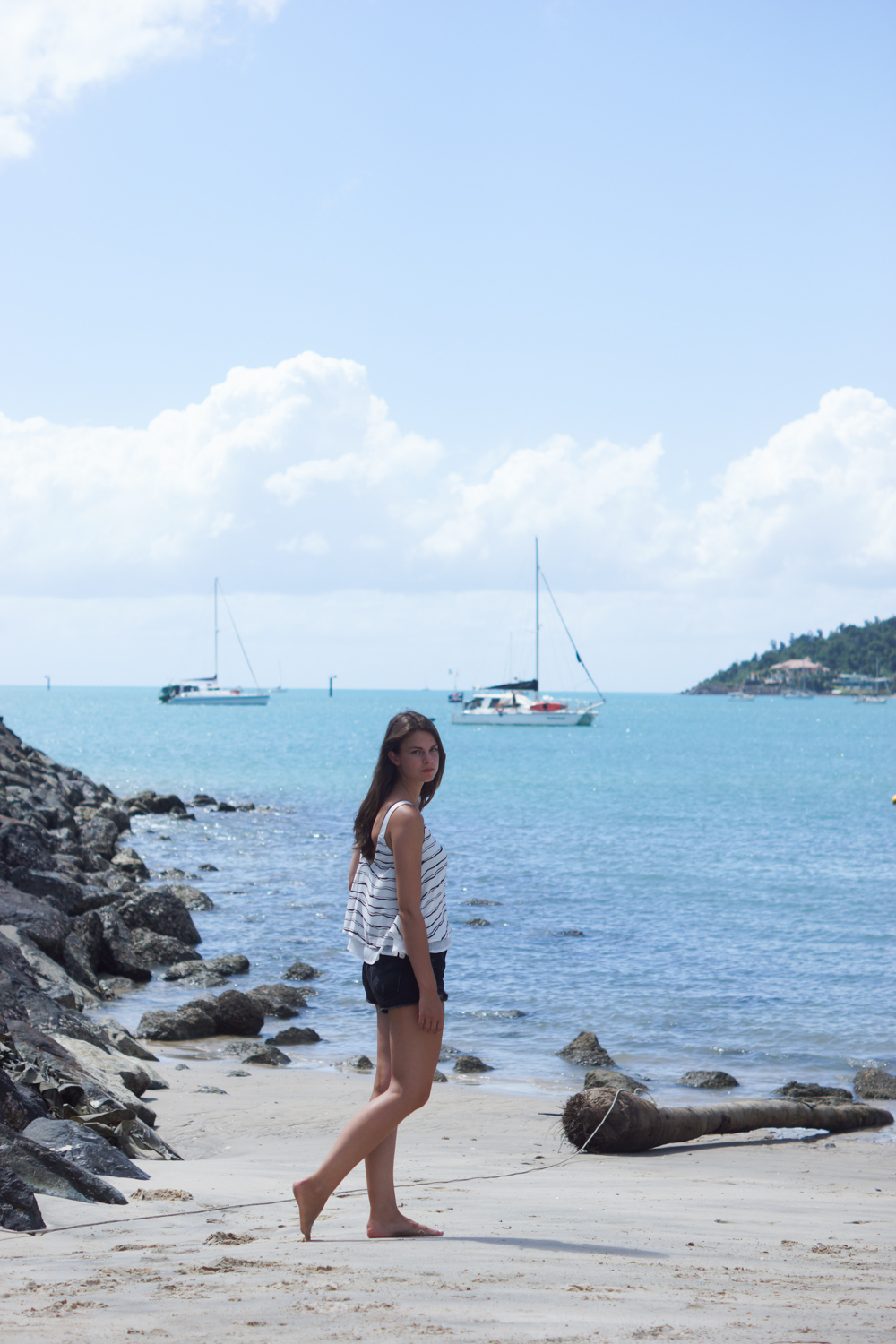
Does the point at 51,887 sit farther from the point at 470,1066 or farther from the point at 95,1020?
the point at 470,1066

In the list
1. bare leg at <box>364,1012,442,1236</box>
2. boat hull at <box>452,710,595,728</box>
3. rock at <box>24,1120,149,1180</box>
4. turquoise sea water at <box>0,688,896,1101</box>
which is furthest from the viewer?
boat hull at <box>452,710,595,728</box>

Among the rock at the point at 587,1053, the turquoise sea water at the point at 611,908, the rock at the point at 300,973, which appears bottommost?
the turquoise sea water at the point at 611,908

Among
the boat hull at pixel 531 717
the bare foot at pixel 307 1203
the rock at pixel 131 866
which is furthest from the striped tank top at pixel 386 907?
the boat hull at pixel 531 717

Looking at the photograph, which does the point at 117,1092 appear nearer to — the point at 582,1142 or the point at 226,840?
the point at 582,1142

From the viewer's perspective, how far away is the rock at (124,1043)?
9219mm

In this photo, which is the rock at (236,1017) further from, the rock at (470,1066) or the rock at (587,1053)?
the rock at (587,1053)

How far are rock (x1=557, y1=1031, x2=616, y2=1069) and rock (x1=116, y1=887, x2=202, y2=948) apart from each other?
23.5 feet

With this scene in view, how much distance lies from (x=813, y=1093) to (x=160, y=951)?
29.4 ft

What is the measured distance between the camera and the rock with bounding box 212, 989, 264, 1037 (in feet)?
38.1

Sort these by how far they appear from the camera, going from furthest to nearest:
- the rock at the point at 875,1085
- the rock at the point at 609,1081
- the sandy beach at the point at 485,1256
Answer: the rock at the point at 875,1085, the rock at the point at 609,1081, the sandy beach at the point at 485,1256

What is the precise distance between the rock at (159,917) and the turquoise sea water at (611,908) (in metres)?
0.65

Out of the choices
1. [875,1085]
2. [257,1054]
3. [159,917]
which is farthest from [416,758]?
[159,917]

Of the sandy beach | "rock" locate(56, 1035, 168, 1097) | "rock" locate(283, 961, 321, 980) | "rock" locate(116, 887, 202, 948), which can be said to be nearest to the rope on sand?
the sandy beach

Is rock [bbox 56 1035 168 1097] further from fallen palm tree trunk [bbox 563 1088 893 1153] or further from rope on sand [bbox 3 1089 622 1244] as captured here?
fallen palm tree trunk [bbox 563 1088 893 1153]
